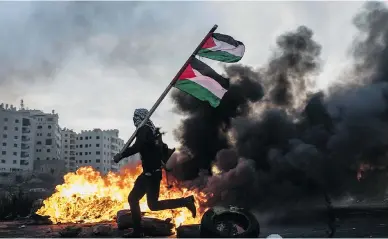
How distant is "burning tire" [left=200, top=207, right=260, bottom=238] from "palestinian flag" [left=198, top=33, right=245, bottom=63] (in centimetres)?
447

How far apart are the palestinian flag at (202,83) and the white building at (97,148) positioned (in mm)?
34749

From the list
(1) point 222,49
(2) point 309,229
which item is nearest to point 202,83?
(1) point 222,49

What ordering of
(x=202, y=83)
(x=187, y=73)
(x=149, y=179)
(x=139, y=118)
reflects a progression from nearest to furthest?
1. (x=149, y=179)
2. (x=139, y=118)
3. (x=202, y=83)
4. (x=187, y=73)

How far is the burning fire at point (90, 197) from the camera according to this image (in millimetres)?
21234

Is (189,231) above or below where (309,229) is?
above

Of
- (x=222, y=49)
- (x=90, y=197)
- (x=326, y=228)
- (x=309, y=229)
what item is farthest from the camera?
(x=90, y=197)

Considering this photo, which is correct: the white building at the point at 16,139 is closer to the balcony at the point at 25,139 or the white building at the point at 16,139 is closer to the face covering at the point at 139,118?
the balcony at the point at 25,139

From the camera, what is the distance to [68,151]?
5075 centimetres

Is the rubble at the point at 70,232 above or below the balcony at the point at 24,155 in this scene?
below

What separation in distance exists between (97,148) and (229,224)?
38.6 m

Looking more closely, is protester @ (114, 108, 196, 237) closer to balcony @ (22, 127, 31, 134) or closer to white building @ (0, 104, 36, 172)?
white building @ (0, 104, 36, 172)

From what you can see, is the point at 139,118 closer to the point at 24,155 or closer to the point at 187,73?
the point at 187,73

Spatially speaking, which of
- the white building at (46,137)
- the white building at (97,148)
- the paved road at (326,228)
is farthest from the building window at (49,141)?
the paved road at (326,228)

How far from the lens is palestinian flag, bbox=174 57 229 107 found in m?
11.1
